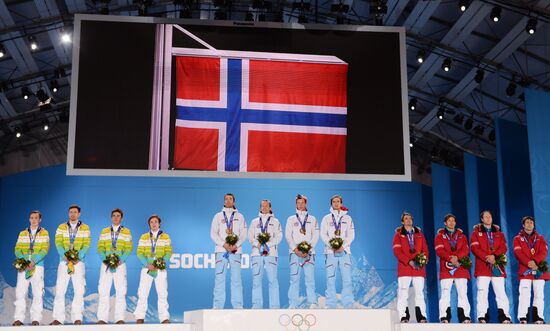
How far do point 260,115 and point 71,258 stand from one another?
3772 millimetres

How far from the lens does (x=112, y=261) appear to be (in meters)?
11.2

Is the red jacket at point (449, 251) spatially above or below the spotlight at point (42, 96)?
below

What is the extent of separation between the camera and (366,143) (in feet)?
39.1

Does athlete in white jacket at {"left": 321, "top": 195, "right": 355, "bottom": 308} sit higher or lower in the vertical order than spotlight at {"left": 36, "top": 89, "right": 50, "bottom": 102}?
lower

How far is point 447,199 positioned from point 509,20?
666cm

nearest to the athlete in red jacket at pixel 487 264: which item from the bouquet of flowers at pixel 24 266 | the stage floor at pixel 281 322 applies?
the stage floor at pixel 281 322

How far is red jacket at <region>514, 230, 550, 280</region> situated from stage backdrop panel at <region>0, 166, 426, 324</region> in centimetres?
1018

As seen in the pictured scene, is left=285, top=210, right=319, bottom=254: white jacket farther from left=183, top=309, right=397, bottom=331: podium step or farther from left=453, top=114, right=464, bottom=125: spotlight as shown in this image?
left=453, top=114, right=464, bottom=125: spotlight

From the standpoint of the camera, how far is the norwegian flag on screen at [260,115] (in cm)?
1173

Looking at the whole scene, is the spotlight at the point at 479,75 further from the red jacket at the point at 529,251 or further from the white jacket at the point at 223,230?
the white jacket at the point at 223,230

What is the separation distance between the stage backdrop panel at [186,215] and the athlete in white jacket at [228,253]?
9.58 m

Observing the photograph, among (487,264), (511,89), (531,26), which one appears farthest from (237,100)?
(511,89)

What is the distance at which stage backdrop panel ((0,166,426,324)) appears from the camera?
21.5 metres

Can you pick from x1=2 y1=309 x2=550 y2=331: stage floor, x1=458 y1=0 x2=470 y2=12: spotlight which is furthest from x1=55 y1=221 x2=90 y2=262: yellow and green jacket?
x1=458 y1=0 x2=470 y2=12: spotlight
